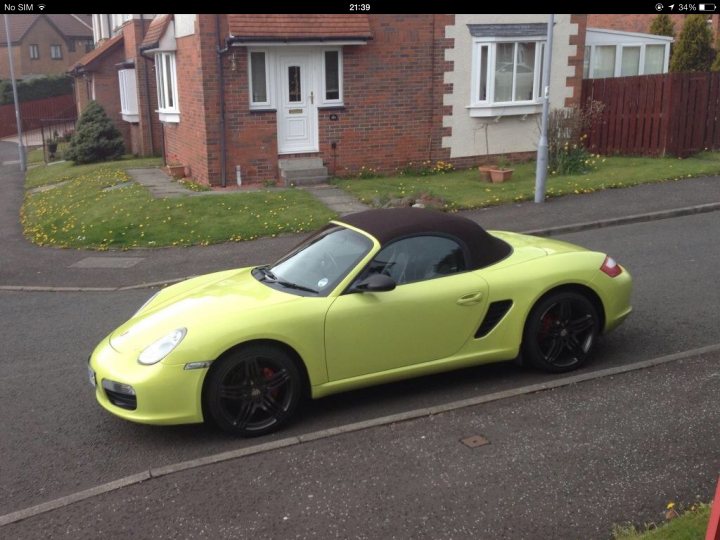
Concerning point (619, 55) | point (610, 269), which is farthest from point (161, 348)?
point (619, 55)

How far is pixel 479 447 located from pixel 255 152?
12862 mm

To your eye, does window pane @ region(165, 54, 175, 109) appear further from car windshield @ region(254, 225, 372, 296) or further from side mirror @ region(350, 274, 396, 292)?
side mirror @ region(350, 274, 396, 292)

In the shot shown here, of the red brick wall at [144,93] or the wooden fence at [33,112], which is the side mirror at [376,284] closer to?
the red brick wall at [144,93]

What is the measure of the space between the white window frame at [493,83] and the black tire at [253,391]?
13981 mm

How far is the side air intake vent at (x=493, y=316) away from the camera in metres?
5.78

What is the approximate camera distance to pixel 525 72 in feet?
60.4

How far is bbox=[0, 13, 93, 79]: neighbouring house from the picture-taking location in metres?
65.9

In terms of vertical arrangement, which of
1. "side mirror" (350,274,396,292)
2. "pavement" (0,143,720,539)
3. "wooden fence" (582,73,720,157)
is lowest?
"pavement" (0,143,720,539)

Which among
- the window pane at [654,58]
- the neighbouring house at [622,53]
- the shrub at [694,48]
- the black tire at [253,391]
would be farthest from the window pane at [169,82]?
the shrub at [694,48]

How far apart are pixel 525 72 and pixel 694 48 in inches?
420

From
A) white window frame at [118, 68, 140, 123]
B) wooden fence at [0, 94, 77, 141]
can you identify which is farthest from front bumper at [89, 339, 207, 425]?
wooden fence at [0, 94, 77, 141]

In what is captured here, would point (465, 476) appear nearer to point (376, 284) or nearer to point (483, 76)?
point (376, 284)

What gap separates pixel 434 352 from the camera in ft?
18.6

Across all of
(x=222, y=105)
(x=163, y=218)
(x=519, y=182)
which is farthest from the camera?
(x=222, y=105)
